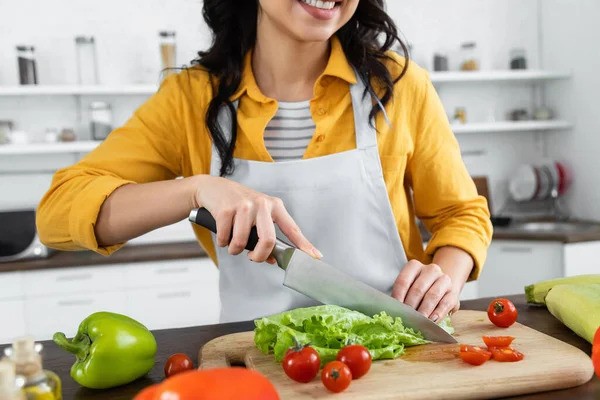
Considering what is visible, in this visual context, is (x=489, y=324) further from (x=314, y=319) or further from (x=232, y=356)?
(x=232, y=356)

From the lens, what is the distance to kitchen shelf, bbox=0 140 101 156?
298 cm

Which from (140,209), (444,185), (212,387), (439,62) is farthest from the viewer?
(439,62)

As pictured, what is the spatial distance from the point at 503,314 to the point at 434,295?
126 millimetres

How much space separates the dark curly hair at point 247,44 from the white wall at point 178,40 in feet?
5.54

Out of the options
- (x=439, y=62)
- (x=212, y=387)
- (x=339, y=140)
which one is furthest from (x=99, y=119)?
(x=212, y=387)

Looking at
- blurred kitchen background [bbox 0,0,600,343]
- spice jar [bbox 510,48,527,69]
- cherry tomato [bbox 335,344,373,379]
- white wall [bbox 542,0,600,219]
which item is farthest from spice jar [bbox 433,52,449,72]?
cherry tomato [bbox 335,344,373,379]

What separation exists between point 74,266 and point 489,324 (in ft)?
6.60

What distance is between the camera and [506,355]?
3.33 ft

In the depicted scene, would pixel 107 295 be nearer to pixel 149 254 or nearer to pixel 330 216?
pixel 149 254

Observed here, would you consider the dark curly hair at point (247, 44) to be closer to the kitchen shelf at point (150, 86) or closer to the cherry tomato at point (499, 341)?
the cherry tomato at point (499, 341)

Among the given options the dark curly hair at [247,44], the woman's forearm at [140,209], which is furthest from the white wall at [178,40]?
the woman's forearm at [140,209]

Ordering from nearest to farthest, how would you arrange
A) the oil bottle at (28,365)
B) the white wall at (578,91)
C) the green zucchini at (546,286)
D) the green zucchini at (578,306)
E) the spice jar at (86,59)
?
1. the oil bottle at (28,365)
2. the green zucchini at (578,306)
3. the green zucchini at (546,286)
4. the spice jar at (86,59)
5. the white wall at (578,91)

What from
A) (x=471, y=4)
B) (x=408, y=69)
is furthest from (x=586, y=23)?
(x=408, y=69)

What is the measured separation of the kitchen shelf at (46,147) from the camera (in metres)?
2.98
